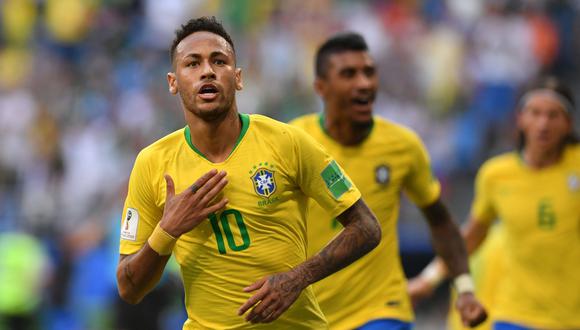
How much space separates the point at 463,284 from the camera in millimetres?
7621

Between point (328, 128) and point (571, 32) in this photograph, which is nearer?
point (328, 128)

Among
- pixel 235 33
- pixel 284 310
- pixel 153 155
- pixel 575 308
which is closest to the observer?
pixel 284 310

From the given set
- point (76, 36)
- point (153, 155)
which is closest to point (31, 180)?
point (76, 36)

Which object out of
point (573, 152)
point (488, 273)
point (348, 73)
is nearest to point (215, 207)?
point (348, 73)

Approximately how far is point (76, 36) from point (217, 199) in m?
14.5

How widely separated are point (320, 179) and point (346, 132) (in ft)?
6.39

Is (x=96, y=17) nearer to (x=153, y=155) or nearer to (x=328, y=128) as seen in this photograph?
(x=328, y=128)

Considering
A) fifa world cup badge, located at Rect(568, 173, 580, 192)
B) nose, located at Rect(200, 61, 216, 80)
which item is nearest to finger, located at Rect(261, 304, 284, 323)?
nose, located at Rect(200, 61, 216, 80)

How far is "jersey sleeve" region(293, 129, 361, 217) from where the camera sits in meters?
5.77

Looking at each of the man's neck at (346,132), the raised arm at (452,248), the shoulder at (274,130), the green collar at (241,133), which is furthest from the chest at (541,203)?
the green collar at (241,133)

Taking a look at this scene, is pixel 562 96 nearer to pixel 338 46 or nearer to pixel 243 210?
pixel 338 46

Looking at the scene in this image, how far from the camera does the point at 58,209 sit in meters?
17.2

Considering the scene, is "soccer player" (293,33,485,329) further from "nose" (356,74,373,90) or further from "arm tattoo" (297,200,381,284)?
"arm tattoo" (297,200,381,284)

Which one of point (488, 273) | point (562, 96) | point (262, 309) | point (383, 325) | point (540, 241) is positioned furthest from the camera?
point (488, 273)
